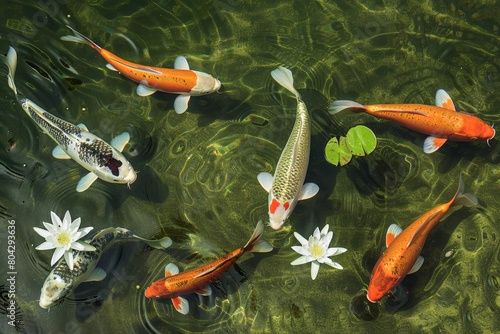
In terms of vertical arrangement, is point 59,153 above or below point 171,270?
above

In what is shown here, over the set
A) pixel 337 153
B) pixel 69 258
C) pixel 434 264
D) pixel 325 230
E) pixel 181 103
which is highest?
pixel 181 103

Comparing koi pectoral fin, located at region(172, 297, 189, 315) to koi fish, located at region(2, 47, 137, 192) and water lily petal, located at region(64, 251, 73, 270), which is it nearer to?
water lily petal, located at region(64, 251, 73, 270)

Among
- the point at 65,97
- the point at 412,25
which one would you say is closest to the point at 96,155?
the point at 65,97

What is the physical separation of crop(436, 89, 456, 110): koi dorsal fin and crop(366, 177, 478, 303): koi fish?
1.15 m

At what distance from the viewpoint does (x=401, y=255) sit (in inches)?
207

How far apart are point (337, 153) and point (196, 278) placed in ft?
7.05

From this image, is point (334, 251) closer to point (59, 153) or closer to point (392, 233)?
point (392, 233)

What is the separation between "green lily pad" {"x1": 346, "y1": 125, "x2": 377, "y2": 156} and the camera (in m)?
5.95

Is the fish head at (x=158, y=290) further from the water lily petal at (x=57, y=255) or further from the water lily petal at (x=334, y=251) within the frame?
the water lily petal at (x=334, y=251)

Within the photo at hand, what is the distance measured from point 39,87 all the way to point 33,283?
7.54 feet

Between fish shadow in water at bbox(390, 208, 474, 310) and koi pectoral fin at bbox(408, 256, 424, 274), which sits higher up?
koi pectoral fin at bbox(408, 256, 424, 274)

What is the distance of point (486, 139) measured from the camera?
5.88 metres

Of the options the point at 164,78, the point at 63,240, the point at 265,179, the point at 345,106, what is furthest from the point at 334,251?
the point at 63,240

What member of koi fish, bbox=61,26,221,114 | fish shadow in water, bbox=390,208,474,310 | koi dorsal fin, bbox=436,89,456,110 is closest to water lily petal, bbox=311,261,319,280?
fish shadow in water, bbox=390,208,474,310
